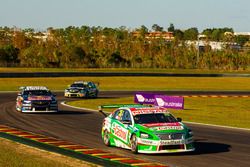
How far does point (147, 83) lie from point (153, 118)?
65455 mm

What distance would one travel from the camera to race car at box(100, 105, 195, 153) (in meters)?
17.5

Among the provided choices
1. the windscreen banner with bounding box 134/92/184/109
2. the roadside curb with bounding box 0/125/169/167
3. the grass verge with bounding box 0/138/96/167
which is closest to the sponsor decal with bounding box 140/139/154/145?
the roadside curb with bounding box 0/125/169/167

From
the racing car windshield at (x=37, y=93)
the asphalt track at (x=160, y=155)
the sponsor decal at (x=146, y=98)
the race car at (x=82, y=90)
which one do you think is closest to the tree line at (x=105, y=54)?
the race car at (x=82, y=90)

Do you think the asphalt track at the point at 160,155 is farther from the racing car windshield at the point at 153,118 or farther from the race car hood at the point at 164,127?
the racing car windshield at the point at 153,118

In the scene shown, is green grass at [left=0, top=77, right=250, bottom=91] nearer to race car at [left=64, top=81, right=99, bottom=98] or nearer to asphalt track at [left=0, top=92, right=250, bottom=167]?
race car at [left=64, top=81, right=99, bottom=98]

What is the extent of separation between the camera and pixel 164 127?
1781cm

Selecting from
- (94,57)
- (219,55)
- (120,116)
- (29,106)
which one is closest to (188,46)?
(219,55)

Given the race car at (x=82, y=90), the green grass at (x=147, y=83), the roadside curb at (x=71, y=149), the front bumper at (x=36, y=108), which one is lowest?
the green grass at (x=147, y=83)

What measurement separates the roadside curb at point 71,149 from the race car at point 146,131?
0.75 m

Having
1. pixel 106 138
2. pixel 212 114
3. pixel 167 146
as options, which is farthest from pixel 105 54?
pixel 167 146

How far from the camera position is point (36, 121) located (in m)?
30.1

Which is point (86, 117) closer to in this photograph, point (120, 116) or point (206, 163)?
point (120, 116)

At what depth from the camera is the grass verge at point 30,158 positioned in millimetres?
16125

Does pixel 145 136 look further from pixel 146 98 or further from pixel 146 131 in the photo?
pixel 146 98
